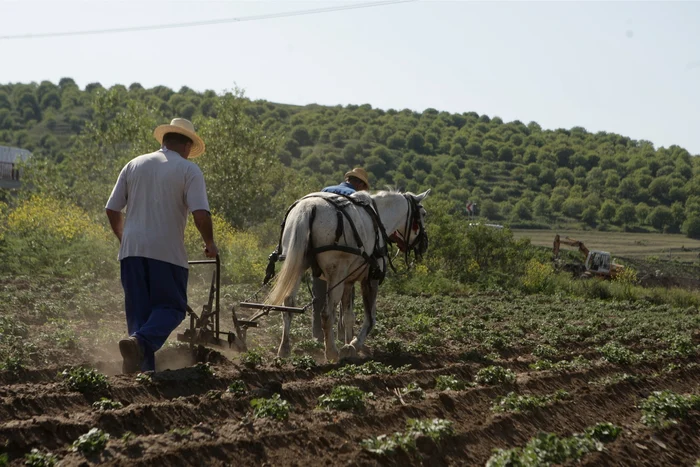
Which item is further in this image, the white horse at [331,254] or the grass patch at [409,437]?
the white horse at [331,254]

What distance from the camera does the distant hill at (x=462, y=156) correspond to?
107000mm

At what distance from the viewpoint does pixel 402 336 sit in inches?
521

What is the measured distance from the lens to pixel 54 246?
19906mm

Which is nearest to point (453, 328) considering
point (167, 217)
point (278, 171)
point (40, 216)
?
point (167, 217)

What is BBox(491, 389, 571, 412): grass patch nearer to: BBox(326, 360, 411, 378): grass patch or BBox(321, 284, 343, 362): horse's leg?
BBox(326, 360, 411, 378): grass patch

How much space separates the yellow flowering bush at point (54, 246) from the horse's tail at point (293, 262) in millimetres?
10254

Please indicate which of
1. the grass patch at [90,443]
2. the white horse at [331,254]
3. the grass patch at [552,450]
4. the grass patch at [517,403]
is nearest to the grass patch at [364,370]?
the white horse at [331,254]

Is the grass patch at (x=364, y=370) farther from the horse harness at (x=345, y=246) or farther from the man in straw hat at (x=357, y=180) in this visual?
the man in straw hat at (x=357, y=180)

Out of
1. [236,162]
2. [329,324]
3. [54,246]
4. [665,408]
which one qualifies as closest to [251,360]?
[329,324]

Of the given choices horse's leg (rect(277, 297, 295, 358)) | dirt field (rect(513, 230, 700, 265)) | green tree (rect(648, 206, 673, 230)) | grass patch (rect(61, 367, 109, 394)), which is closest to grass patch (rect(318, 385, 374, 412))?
grass patch (rect(61, 367, 109, 394))

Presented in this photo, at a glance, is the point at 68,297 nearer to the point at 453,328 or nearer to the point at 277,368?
the point at 453,328

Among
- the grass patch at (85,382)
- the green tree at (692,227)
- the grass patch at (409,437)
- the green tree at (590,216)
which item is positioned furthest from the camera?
the green tree at (590,216)

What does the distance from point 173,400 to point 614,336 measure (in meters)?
10.8

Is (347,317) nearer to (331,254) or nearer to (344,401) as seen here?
(331,254)
